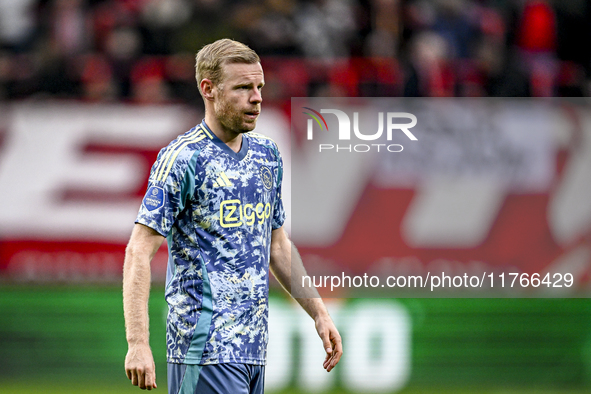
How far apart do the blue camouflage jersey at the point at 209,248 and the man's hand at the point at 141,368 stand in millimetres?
316

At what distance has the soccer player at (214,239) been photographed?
3367 mm

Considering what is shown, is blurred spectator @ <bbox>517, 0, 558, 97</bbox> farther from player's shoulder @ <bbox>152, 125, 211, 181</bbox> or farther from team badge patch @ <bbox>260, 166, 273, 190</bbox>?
player's shoulder @ <bbox>152, 125, 211, 181</bbox>

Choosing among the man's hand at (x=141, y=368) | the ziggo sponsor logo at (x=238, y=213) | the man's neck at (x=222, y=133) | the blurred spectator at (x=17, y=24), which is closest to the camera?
the man's hand at (x=141, y=368)

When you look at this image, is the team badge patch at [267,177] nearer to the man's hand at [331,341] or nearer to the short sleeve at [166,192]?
the short sleeve at [166,192]

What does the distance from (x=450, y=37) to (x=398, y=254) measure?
3.43 metres

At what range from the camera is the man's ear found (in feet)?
11.6

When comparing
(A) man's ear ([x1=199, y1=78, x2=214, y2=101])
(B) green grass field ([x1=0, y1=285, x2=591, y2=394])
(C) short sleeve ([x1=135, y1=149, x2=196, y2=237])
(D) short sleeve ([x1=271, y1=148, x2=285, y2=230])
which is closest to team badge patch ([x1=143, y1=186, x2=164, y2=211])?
(C) short sleeve ([x1=135, y1=149, x2=196, y2=237])

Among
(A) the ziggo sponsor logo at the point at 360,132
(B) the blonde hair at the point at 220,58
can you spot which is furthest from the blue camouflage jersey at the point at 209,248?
(A) the ziggo sponsor logo at the point at 360,132

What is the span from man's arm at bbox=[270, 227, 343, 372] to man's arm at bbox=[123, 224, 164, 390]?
2.15 feet

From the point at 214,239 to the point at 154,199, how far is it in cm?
30

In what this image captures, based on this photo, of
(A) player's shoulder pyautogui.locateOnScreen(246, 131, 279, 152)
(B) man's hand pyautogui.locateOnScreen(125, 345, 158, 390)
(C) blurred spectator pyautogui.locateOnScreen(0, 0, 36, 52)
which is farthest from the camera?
(C) blurred spectator pyautogui.locateOnScreen(0, 0, 36, 52)

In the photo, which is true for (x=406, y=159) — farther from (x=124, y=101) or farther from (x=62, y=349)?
(x=62, y=349)

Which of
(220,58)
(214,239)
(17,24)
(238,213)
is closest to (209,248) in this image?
(214,239)

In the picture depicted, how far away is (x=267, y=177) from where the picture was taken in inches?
143
